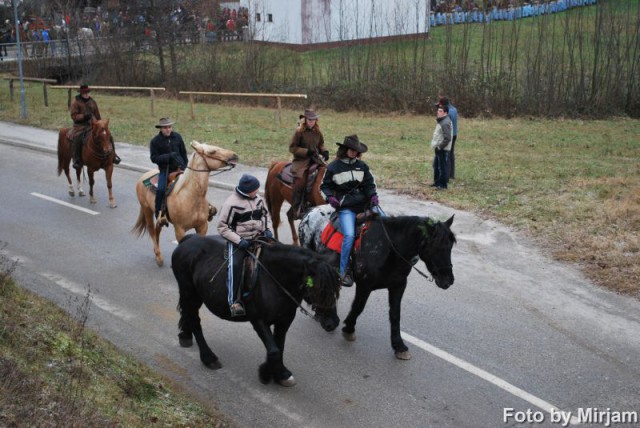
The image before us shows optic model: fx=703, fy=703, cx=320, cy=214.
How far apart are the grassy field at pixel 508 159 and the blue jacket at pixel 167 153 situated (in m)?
6.35

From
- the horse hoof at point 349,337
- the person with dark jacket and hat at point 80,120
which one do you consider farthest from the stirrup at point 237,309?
the person with dark jacket and hat at point 80,120

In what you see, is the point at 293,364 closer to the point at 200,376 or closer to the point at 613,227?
the point at 200,376

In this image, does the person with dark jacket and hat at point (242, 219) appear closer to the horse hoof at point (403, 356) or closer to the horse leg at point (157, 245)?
the horse hoof at point (403, 356)

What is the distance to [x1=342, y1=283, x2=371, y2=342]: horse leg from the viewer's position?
8680 mm

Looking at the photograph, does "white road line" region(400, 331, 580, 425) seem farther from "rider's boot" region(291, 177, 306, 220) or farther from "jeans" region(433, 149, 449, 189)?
"jeans" region(433, 149, 449, 189)

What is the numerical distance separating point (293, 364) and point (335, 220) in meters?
1.91

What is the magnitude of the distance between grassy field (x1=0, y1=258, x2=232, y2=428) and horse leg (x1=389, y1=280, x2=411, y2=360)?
93.9 inches

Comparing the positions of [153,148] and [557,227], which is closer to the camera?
[153,148]

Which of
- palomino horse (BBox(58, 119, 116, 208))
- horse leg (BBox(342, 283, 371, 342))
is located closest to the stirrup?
horse leg (BBox(342, 283, 371, 342))

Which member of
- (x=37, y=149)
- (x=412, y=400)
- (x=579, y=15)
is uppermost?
(x=579, y=15)

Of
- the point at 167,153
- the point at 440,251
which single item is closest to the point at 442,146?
the point at 167,153

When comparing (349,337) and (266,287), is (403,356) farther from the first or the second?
(266,287)

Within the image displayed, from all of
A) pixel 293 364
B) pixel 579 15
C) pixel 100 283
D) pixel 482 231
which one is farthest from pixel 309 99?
pixel 293 364

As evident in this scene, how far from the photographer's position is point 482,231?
1361 cm
